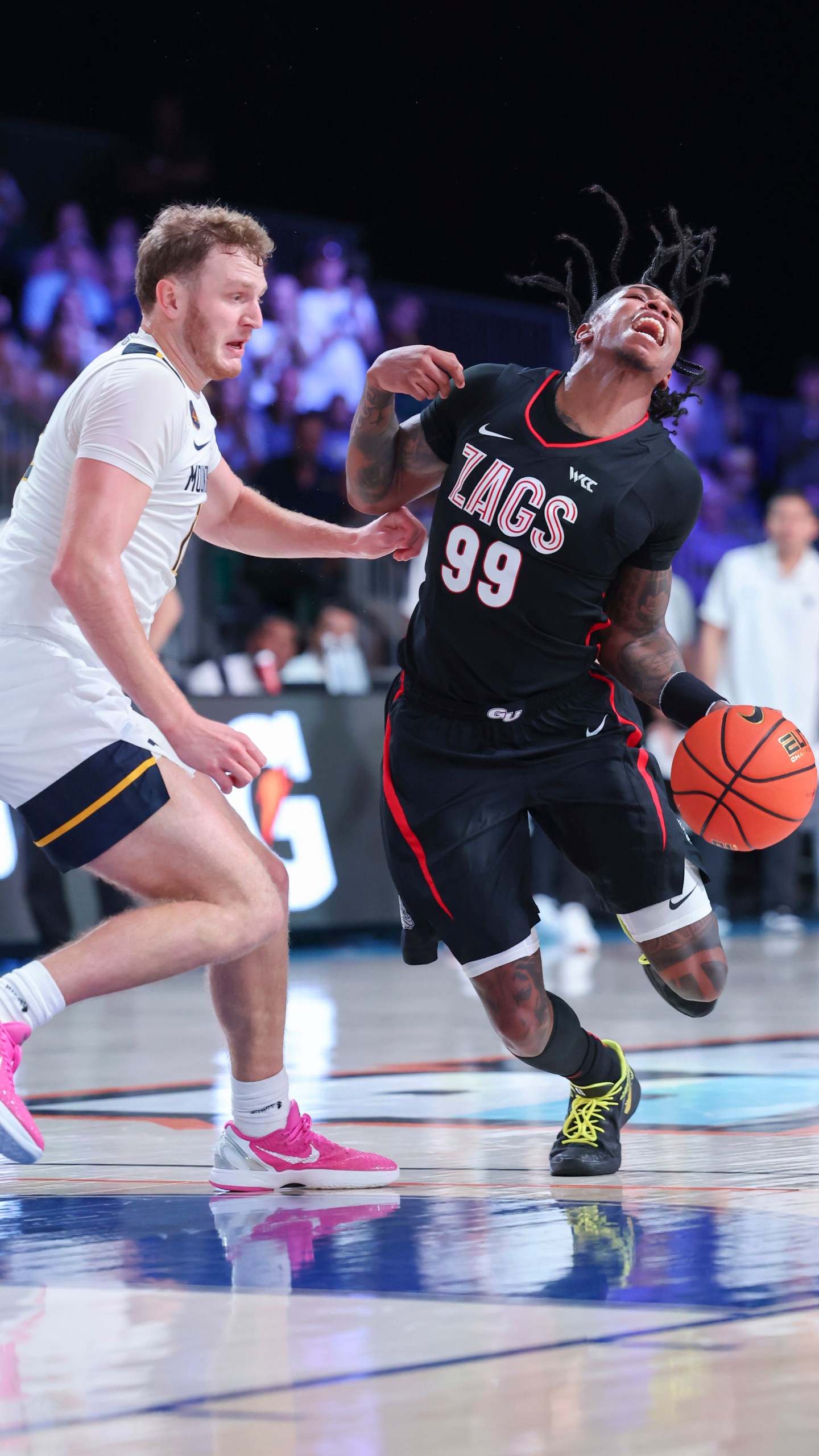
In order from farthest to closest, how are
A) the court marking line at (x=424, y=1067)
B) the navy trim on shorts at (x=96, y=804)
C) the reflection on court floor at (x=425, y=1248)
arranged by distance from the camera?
the court marking line at (x=424, y=1067), the navy trim on shorts at (x=96, y=804), the reflection on court floor at (x=425, y=1248)

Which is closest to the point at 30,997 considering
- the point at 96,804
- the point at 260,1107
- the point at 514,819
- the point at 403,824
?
the point at 96,804

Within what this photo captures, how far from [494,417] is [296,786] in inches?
229

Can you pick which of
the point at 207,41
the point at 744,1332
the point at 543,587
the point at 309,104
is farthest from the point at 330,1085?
the point at 309,104

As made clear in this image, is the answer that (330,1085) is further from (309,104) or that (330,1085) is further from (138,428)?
(309,104)

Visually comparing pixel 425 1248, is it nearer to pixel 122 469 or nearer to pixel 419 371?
pixel 122 469

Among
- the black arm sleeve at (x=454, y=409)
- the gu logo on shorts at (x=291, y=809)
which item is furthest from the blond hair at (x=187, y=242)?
the gu logo on shorts at (x=291, y=809)

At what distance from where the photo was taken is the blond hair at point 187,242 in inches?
149

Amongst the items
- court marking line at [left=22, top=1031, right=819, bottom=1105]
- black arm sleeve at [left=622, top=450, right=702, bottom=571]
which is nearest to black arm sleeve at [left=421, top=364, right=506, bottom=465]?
black arm sleeve at [left=622, top=450, right=702, bottom=571]

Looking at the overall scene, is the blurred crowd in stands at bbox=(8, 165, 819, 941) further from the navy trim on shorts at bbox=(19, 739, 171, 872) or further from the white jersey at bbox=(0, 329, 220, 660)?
the navy trim on shorts at bbox=(19, 739, 171, 872)

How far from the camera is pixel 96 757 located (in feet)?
Result: 11.5

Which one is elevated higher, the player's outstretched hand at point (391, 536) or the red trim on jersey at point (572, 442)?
the red trim on jersey at point (572, 442)

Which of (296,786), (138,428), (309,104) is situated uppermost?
(309,104)

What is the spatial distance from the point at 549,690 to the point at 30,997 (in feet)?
4.74

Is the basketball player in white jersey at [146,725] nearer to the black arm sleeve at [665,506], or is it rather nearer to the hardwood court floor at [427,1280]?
the hardwood court floor at [427,1280]
